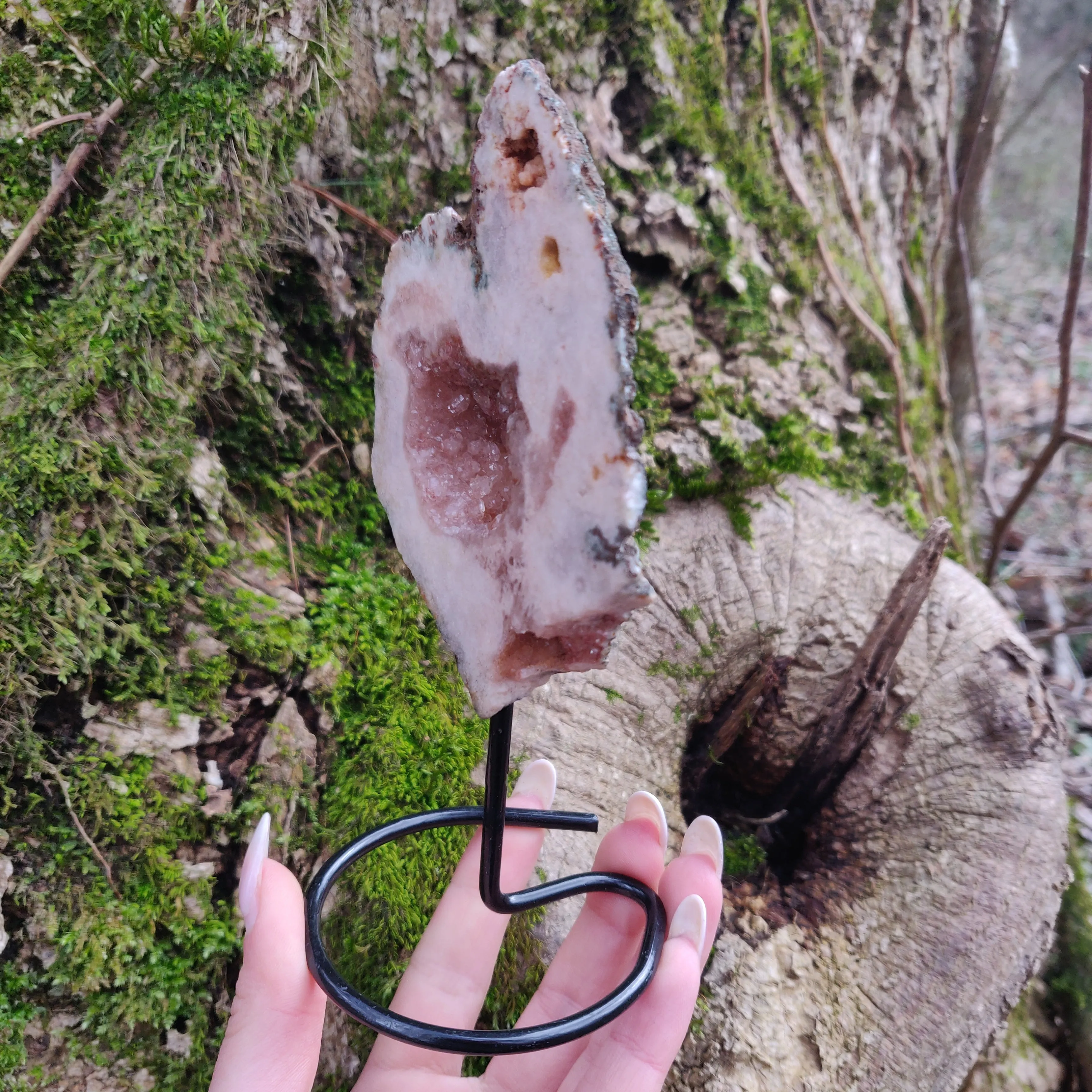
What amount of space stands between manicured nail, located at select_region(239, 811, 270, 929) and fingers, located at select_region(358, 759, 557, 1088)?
0.89 feet

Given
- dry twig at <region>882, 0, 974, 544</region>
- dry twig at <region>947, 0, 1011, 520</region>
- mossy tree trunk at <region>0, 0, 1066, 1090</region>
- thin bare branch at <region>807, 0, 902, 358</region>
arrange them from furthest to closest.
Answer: dry twig at <region>882, 0, 974, 544</region> → dry twig at <region>947, 0, 1011, 520</region> → thin bare branch at <region>807, 0, 902, 358</region> → mossy tree trunk at <region>0, 0, 1066, 1090</region>

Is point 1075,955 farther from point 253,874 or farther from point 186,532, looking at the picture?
point 186,532

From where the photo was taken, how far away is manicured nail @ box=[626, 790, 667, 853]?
111cm

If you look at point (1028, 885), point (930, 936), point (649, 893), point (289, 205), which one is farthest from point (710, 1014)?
point (289, 205)

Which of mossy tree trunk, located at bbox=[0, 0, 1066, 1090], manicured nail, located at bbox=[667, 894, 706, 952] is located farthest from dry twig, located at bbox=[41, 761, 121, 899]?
manicured nail, located at bbox=[667, 894, 706, 952]

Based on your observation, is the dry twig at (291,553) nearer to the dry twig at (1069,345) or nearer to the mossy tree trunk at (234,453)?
the mossy tree trunk at (234,453)

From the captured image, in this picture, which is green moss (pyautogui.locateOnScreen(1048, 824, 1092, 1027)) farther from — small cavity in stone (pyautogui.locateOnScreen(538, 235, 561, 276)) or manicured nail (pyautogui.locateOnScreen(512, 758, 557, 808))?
small cavity in stone (pyautogui.locateOnScreen(538, 235, 561, 276))

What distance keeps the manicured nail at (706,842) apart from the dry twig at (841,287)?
1.08 metres

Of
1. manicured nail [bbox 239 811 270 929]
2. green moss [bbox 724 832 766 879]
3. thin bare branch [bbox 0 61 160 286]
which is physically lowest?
green moss [bbox 724 832 766 879]

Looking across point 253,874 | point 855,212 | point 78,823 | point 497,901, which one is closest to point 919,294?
point 855,212

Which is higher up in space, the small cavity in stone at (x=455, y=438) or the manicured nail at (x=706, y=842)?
the small cavity in stone at (x=455, y=438)

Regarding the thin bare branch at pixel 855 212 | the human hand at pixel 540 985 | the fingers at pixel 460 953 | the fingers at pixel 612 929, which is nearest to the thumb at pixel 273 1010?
the human hand at pixel 540 985

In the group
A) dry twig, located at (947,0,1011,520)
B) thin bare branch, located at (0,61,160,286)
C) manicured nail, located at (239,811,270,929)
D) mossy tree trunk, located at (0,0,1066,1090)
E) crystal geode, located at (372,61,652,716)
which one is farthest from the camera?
dry twig, located at (947,0,1011,520)

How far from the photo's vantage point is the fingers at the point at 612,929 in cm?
→ 107
